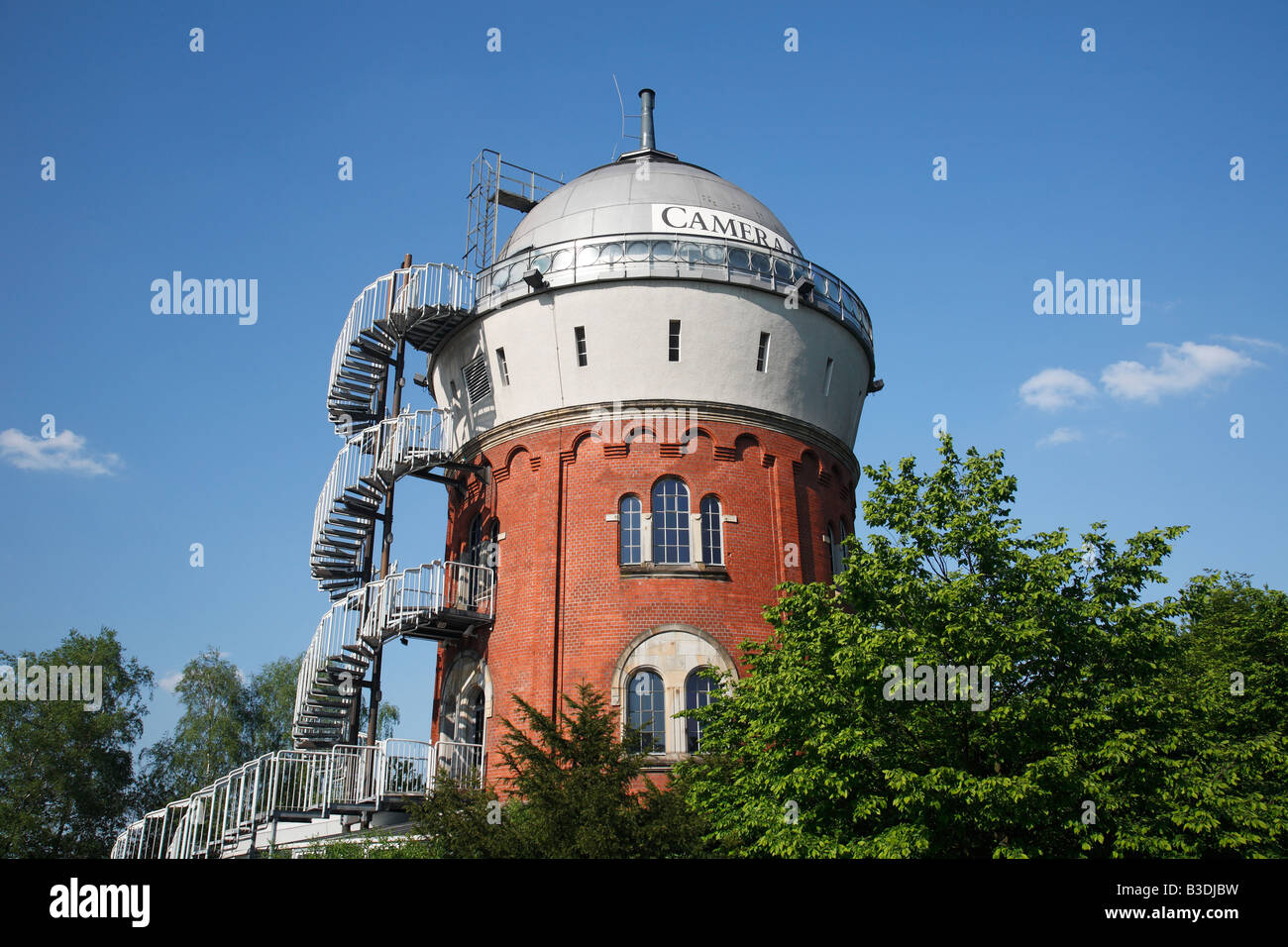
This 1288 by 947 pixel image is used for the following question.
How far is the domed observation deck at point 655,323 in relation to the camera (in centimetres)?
2591

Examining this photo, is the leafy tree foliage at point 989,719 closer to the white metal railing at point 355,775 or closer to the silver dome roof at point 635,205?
the white metal railing at point 355,775

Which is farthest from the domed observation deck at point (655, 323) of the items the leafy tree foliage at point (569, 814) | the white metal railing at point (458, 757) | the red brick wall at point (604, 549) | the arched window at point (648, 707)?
the leafy tree foliage at point (569, 814)

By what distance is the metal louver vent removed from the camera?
1091 inches

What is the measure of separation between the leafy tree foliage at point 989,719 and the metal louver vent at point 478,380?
1232 centimetres

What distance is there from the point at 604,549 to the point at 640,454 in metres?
2.47

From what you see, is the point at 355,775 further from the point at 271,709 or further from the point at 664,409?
the point at 271,709

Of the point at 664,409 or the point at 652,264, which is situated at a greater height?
the point at 652,264

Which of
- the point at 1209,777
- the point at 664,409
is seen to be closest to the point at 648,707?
the point at 664,409

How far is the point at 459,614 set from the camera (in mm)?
24891

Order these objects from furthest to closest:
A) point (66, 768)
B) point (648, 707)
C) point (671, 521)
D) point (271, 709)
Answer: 1. point (271, 709)
2. point (66, 768)
3. point (671, 521)
4. point (648, 707)

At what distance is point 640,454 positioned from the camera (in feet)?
83.8

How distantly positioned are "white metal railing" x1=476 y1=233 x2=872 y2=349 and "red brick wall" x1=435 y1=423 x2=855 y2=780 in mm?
3708
